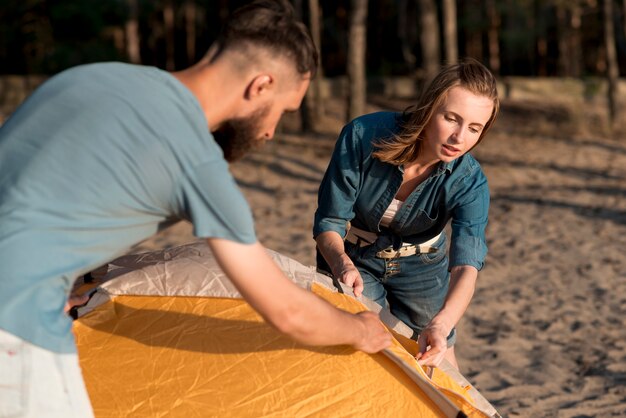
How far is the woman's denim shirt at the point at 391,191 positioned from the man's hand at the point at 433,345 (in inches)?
13.4

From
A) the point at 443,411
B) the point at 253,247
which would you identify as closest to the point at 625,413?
the point at 443,411

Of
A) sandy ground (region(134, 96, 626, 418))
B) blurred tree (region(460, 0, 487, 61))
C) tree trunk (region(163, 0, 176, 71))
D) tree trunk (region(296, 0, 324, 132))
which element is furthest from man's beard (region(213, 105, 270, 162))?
blurred tree (region(460, 0, 487, 61))

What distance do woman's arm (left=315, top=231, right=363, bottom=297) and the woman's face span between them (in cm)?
51

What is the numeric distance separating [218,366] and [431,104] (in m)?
1.18

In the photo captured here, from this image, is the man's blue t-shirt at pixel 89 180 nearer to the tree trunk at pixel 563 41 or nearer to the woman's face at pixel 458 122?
the woman's face at pixel 458 122

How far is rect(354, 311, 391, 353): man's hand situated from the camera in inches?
97.0

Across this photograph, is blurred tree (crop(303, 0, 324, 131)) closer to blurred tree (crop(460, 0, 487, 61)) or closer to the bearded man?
blurred tree (crop(460, 0, 487, 61))

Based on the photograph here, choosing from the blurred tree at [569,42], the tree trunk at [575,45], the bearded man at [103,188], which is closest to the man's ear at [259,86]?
the bearded man at [103,188]

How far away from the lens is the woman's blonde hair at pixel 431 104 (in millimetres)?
3293

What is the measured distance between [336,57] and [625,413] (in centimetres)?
1525

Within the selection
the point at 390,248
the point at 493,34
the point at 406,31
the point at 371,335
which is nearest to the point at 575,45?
the point at 493,34

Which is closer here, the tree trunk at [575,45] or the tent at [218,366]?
the tent at [218,366]

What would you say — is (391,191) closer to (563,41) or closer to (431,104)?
(431,104)

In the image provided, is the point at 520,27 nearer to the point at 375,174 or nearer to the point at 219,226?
the point at 375,174
